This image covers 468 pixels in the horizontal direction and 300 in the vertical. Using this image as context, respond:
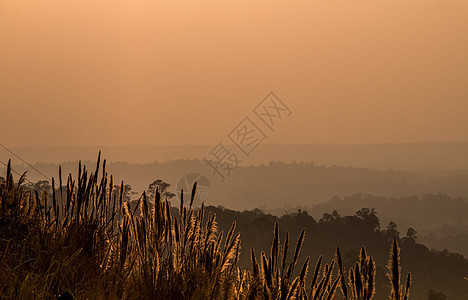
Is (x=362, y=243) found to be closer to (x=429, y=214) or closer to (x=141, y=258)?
(x=141, y=258)

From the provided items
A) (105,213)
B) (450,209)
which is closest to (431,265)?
(105,213)

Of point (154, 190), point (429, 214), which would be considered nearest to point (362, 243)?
point (154, 190)

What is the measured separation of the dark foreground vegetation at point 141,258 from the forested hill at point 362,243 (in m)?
55.2

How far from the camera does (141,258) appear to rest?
347cm

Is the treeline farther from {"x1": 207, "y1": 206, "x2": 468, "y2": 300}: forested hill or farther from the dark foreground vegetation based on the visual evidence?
the dark foreground vegetation

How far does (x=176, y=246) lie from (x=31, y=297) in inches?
45.9

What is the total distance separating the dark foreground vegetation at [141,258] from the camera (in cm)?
266

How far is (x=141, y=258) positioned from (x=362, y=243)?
60901 millimetres

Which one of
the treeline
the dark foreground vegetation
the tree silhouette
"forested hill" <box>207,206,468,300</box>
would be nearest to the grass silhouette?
the dark foreground vegetation

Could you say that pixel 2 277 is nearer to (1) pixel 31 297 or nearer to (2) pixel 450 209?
(1) pixel 31 297

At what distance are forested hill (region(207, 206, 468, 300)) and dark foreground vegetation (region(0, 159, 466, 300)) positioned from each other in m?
55.2

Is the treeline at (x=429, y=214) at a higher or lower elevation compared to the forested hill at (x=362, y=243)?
higher

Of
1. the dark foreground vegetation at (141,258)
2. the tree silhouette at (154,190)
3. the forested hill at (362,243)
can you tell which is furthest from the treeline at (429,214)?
the dark foreground vegetation at (141,258)

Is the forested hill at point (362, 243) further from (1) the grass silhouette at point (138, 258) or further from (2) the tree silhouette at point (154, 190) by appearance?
(1) the grass silhouette at point (138, 258)
